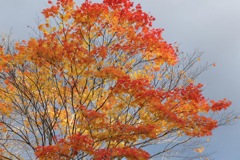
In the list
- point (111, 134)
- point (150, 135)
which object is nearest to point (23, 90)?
point (111, 134)

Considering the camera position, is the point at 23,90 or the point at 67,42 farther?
the point at 23,90

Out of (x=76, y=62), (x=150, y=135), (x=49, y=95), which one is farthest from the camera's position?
(x=49, y=95)

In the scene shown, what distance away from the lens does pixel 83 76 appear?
1484 cm

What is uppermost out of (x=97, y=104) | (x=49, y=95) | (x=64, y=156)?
(x=49, y=95)

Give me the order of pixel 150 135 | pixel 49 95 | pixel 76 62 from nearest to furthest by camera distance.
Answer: pixel 150 135
pixel 76 62
pixel 49 95

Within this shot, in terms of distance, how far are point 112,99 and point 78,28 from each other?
3.27 meters

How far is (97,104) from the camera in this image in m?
15.3

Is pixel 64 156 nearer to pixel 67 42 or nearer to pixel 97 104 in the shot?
pixel 97 104

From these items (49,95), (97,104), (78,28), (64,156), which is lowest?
(64,156)

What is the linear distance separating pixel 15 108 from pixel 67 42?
4579mm

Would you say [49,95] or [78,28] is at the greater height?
[78,28]

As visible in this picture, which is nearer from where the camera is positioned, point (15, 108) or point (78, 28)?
point (78, 28)

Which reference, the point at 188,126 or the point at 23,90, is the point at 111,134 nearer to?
the point at 188,126

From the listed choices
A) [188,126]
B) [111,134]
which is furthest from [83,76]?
[188,126]
